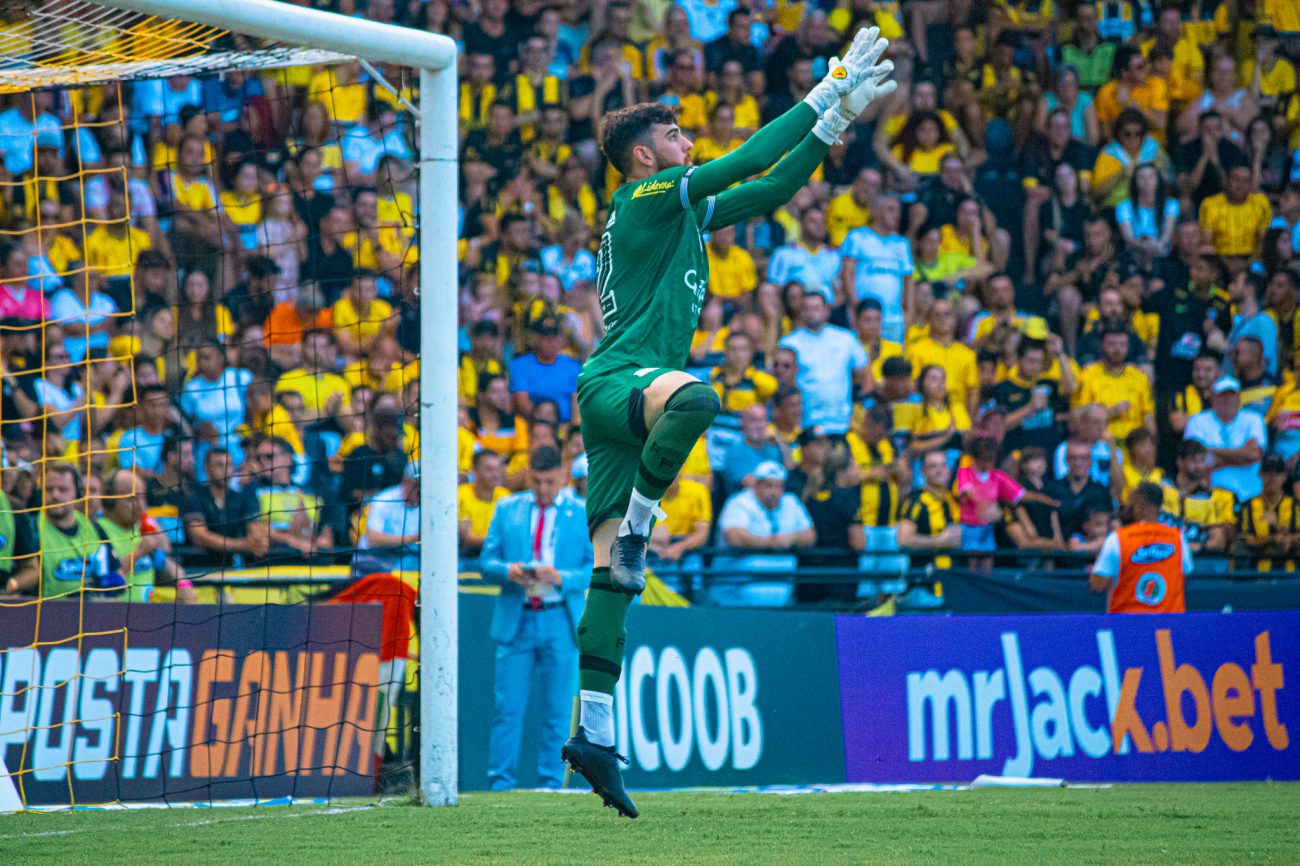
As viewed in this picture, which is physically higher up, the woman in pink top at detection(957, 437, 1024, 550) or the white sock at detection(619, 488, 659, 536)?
the white sock at detection(619, 488, 659, 536)

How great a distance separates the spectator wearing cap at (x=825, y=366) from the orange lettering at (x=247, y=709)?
Answer: 17.4 feet

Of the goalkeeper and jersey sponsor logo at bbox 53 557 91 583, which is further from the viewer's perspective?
jersey sponsor logo at bbox 53 557 91 583

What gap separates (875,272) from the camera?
552 inches

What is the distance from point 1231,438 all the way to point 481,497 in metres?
6.25

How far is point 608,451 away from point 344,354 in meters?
6.94

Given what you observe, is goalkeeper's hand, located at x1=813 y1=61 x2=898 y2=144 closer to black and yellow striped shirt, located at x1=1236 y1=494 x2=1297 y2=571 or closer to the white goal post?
the white goal post

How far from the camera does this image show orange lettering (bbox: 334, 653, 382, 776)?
9.07 meters

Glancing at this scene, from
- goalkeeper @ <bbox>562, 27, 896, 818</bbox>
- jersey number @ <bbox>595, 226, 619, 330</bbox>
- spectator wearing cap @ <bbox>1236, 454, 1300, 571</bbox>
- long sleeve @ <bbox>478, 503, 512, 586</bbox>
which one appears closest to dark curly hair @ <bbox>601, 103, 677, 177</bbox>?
goalkeeper @ <bbox>562, 27, 896, 818</bbox>

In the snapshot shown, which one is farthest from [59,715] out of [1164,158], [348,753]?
[1164,158]

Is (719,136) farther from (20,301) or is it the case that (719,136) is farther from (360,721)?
(360,721)

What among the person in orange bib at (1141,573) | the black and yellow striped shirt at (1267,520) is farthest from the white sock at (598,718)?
the black and yellow striped shirt at (1267,520)

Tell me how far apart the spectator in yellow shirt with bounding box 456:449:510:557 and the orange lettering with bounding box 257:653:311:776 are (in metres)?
2.48

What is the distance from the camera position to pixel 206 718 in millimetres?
8961

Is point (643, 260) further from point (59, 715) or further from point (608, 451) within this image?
point (59, 715)
